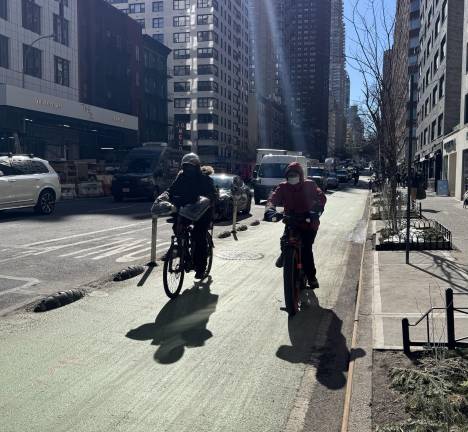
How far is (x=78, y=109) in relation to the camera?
36.1 metres

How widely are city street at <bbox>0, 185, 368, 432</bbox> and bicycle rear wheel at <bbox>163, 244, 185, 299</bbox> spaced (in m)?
0.14

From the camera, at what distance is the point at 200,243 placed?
7211 millimetres

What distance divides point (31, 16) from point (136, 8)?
221ft

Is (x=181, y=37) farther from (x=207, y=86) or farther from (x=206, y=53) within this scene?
(x=207, y=86)

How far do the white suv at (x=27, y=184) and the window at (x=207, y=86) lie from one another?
80684 mm

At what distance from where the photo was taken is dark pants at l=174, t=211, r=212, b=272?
23.6 feet

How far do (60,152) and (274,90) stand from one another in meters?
111

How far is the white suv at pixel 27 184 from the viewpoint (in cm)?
1560

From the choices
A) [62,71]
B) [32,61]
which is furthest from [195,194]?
[62,71]

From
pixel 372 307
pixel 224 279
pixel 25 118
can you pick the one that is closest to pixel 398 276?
pixel 372 307

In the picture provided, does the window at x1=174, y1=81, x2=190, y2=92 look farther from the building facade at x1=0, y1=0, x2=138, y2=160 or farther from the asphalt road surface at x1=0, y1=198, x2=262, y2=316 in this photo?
the asphalt road surface at x1=0, y1=198, x2=262, y2=316

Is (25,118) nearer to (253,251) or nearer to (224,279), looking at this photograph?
(253,251)

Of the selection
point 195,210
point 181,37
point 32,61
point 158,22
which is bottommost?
point 195,210

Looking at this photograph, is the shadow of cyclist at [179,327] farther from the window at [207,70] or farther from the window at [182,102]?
the window at [182,102]
